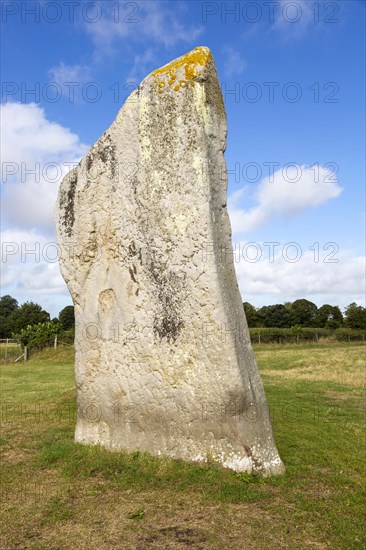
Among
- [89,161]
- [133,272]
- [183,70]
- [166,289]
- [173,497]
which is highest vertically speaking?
[183,70]

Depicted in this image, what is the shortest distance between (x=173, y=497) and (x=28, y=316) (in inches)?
2284

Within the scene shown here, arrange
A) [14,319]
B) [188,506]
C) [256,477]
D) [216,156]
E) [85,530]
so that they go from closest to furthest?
[85,530]
[188,506]
[256,477]
[216,156]
[14,319]

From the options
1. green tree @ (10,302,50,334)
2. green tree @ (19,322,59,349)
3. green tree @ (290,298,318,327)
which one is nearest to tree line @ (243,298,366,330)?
green tree @ (290,298,318,327)

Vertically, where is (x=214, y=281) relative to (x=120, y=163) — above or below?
below

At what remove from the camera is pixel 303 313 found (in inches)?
2977

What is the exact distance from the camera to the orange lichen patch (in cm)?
776

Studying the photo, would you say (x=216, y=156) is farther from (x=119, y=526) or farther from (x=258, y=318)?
(x=258, y=318)

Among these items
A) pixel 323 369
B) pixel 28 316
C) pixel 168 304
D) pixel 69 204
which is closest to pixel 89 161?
pixel 69 204

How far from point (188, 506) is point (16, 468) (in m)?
3.19

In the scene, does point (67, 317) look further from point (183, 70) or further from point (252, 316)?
point (183, 70)

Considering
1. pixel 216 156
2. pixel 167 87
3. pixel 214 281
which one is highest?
pixel 167 87

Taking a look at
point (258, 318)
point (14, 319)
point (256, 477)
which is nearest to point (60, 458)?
point (256, 477)

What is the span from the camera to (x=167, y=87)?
791 cm

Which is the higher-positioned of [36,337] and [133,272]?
[133,272]
